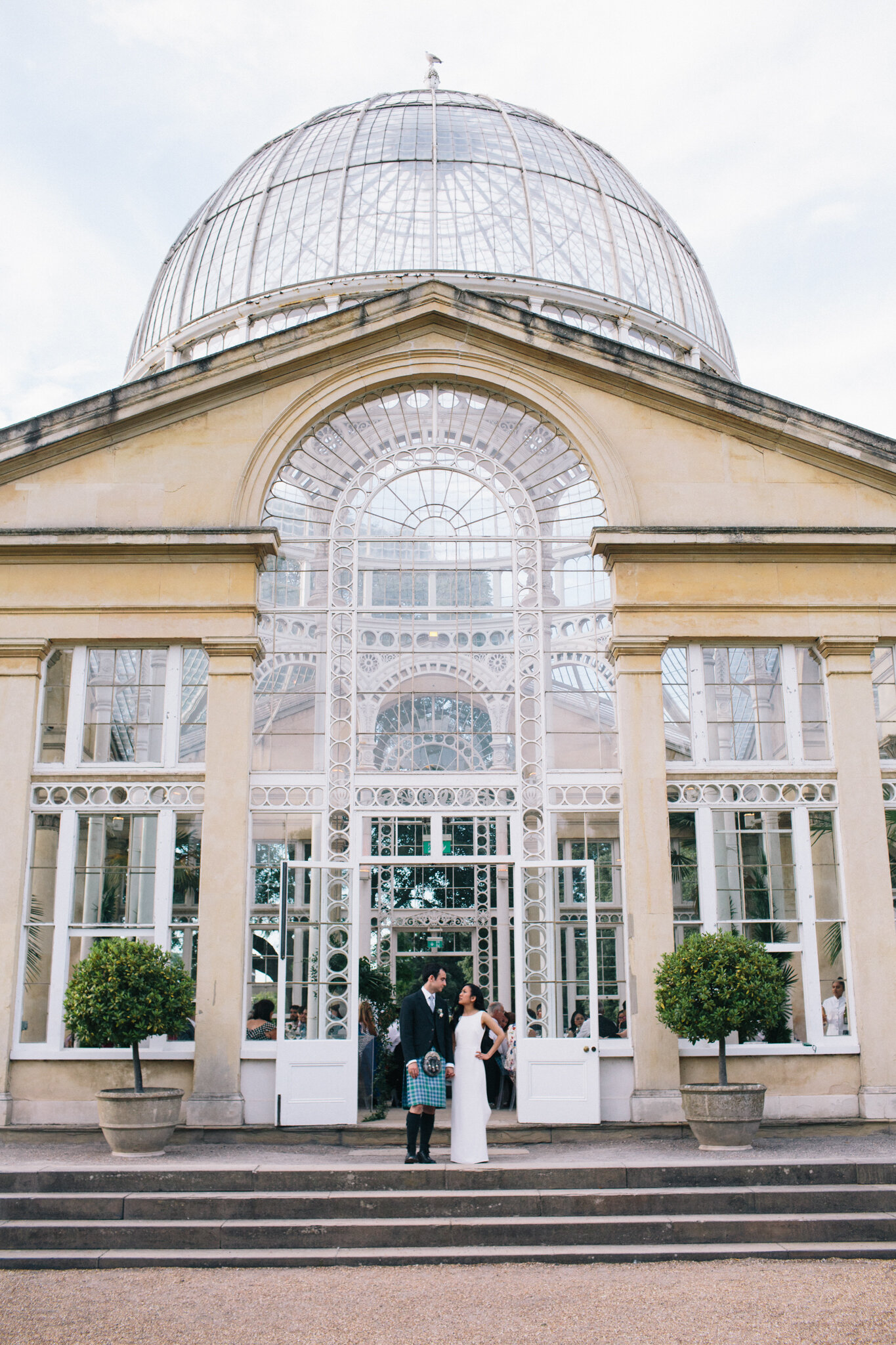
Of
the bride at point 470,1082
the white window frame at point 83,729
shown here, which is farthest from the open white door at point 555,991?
the white window frame at point 83,729

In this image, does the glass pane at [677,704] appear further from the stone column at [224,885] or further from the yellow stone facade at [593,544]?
the stone column at [224,885]

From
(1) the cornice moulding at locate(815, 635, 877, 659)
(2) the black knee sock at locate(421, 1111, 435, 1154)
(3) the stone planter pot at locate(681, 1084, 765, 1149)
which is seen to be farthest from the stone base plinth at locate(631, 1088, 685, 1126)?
(1) the cornice moulding at locate(815, 635, 877, 659)

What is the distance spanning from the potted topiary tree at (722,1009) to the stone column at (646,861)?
2.93 feet

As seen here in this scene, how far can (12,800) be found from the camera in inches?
501

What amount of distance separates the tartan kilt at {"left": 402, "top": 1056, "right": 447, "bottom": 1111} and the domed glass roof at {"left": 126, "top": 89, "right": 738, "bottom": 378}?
15.1m

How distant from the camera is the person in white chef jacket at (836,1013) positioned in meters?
12.5

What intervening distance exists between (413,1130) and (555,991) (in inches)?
110

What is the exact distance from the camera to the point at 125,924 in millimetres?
12594

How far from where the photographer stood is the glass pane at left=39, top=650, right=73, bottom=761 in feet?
43.2

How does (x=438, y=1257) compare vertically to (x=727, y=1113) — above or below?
below

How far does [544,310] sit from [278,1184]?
16.3 meters

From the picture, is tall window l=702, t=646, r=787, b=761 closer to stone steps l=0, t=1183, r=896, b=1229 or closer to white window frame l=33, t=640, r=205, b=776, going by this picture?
stone steps l=0, t=1183, r=896, b=1229

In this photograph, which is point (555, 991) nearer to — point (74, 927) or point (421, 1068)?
point (421, 1068)

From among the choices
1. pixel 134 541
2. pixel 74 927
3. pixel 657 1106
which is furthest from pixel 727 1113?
pixel 134 541
